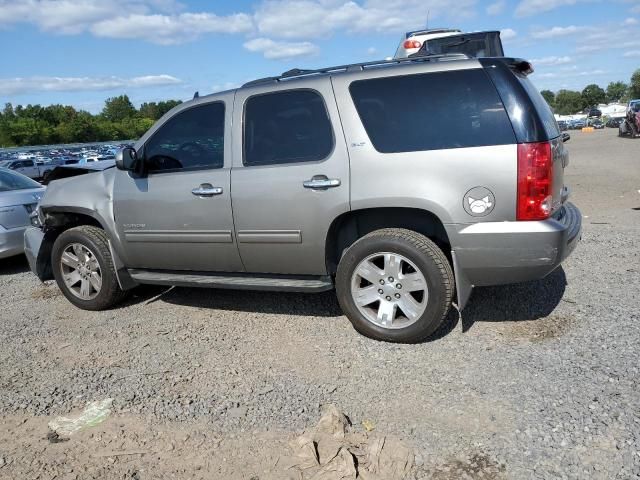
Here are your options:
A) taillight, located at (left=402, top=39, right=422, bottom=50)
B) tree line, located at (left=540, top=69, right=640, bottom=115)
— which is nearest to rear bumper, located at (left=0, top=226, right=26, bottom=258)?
taillight, located at (left=402, top=39, right=422, bottom=50)

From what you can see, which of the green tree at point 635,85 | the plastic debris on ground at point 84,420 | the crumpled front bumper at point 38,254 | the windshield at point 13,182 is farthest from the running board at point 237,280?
the green tree at point 635,85

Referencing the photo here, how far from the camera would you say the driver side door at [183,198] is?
4.52m

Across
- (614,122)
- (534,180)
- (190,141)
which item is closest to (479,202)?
(534,180)

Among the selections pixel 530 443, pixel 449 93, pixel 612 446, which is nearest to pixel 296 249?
pixel 449 93

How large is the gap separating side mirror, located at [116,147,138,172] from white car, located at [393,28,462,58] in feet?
21.6

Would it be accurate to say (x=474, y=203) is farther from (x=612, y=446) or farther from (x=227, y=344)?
(x=227, y=344)

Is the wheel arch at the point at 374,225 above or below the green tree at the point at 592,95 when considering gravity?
below

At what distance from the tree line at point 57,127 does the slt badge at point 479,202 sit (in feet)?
357

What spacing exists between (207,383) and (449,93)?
8.31ft

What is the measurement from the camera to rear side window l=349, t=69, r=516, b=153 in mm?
3680

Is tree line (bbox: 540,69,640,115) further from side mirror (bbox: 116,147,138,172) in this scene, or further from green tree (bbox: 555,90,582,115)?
side mirror (bbox: 116,147,138,172)

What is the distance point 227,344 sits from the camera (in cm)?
435

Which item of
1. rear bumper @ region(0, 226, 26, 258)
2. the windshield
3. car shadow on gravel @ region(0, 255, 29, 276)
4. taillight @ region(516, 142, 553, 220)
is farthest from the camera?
the windshield

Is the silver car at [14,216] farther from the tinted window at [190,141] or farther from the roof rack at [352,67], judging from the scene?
the roof rack at [352,67]
